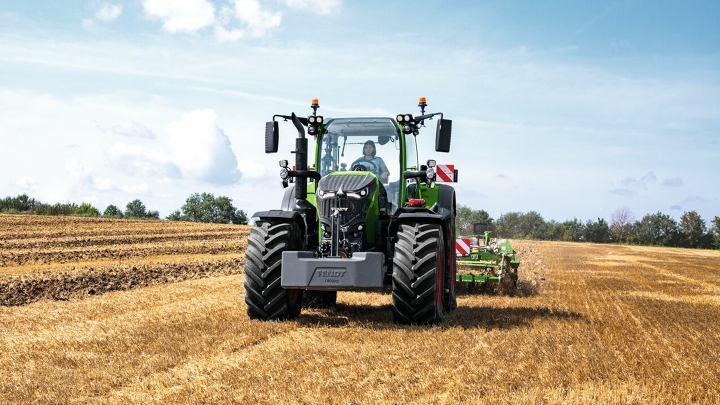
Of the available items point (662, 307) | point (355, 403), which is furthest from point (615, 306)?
point (355, 403)

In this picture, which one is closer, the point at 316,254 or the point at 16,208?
the point at 316,254

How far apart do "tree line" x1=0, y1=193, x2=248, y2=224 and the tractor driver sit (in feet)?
121

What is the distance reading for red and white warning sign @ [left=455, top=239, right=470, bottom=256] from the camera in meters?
13.6

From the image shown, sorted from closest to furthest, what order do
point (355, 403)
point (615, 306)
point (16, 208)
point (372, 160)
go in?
point (355, 403) < point (372, 160) < point (615, 306) < point (16, 208)

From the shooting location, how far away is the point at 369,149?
31.8 feet

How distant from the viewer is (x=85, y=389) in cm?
550

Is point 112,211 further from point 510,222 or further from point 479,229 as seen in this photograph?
point 510,222

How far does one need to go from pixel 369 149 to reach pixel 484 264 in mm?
4497

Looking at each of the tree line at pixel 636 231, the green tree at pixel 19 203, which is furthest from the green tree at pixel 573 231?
the green tree at pixel 19 203

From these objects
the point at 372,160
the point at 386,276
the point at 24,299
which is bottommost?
the point at 24,299

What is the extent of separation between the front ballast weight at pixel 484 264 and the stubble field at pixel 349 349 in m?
0.42

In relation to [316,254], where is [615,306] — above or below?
below

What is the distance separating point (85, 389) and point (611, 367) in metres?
4.31

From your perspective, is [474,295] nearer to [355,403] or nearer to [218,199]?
[355,403]
